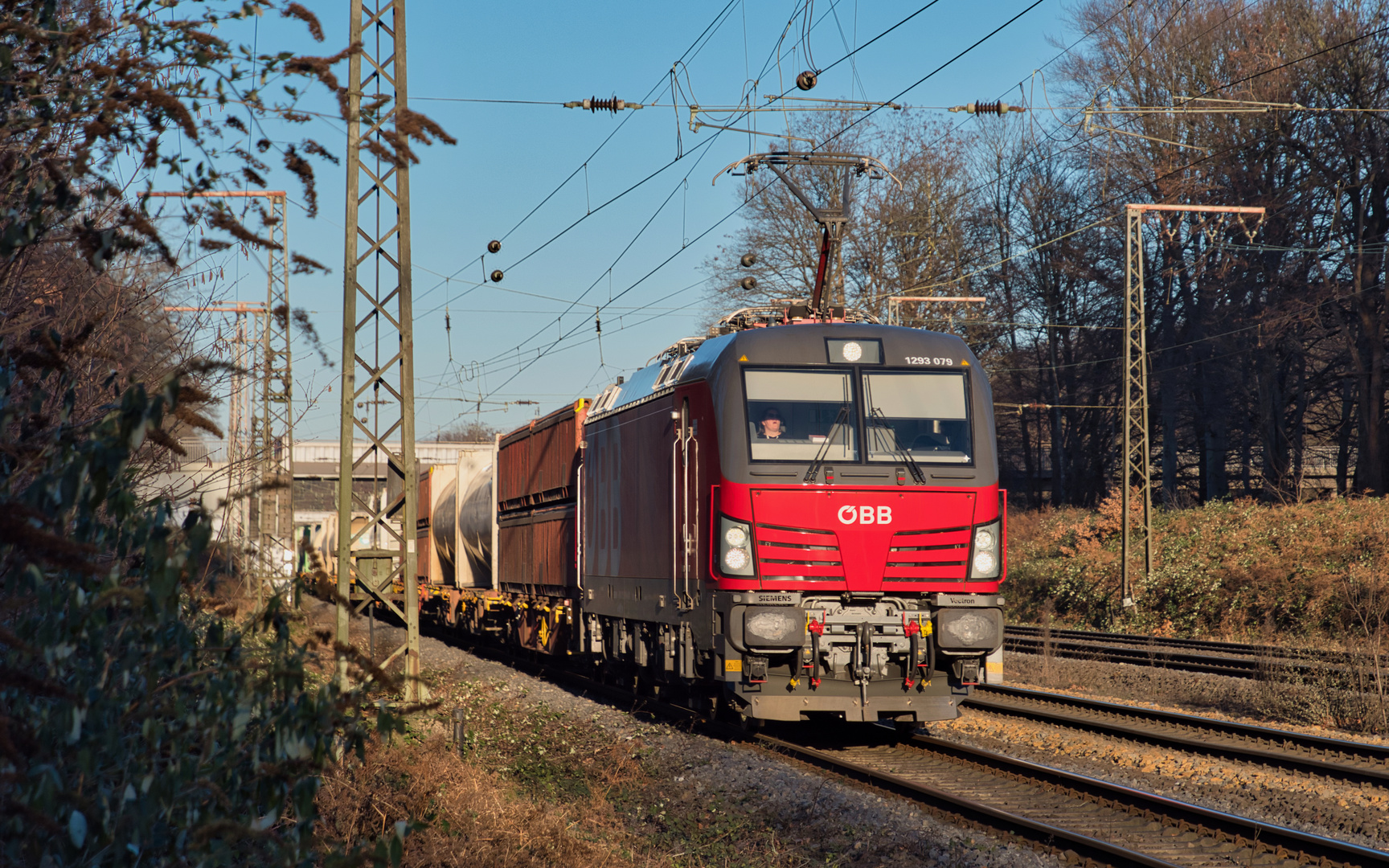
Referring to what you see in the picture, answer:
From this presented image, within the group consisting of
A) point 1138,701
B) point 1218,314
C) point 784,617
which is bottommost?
point 1138,701

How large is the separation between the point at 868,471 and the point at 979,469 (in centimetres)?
108

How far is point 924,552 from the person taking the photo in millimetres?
10758

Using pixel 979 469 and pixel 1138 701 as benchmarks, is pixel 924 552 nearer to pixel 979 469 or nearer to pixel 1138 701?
pixel 979 469

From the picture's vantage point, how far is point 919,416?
11125mm

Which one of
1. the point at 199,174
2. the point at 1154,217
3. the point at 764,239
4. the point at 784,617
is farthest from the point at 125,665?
the point at 1154,217

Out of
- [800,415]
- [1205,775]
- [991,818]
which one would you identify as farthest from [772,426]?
[1205,775]

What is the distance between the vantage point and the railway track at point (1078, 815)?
7.18 m

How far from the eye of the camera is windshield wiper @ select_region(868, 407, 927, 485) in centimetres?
1080

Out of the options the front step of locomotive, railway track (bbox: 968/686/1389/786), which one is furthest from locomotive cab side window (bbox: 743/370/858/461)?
railway track (bbox: 968/686/1389/786)

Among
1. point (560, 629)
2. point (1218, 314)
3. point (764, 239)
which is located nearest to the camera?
point (560, 629)

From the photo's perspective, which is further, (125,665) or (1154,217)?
(1154,217)

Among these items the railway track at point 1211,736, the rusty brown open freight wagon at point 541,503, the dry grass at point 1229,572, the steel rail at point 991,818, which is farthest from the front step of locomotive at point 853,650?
the dry grass at point 1229,572

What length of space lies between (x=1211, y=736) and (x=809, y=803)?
5.00 meters

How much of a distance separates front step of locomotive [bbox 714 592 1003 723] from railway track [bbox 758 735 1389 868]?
1.74 ft
